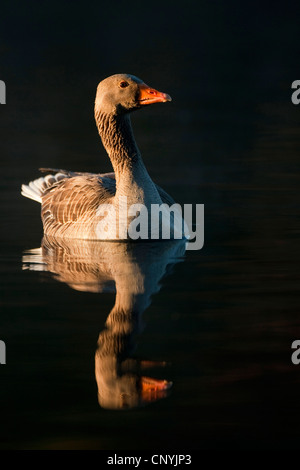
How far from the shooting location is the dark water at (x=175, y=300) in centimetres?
677

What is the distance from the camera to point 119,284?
33.4ft

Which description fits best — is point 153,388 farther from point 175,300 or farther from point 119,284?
point 119,284

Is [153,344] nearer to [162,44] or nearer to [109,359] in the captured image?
Result: [109,359]

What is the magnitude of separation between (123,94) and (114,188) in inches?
53.3

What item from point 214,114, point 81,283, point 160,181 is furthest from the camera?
point 214,114

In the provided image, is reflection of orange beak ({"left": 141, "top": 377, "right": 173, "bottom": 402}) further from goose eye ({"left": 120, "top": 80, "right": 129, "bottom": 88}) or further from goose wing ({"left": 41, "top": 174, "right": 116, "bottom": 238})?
goose eye ({"left": 120, "top": 80, "right": 129, "bottom": 88})

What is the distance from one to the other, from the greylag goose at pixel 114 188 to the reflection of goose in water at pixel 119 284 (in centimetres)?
22

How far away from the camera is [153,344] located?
324 inches

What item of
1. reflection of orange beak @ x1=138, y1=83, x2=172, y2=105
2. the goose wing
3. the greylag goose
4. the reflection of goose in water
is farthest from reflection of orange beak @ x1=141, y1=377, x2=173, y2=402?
the goose wing

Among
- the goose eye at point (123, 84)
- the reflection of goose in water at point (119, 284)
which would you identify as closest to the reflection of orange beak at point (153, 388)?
the reflection of goose in water at point (119, 284)

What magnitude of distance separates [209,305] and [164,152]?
404 inches

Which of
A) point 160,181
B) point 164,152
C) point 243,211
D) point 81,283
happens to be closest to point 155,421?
point 81,283

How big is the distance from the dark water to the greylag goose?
40 cm

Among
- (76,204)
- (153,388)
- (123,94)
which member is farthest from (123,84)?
(153,388)
